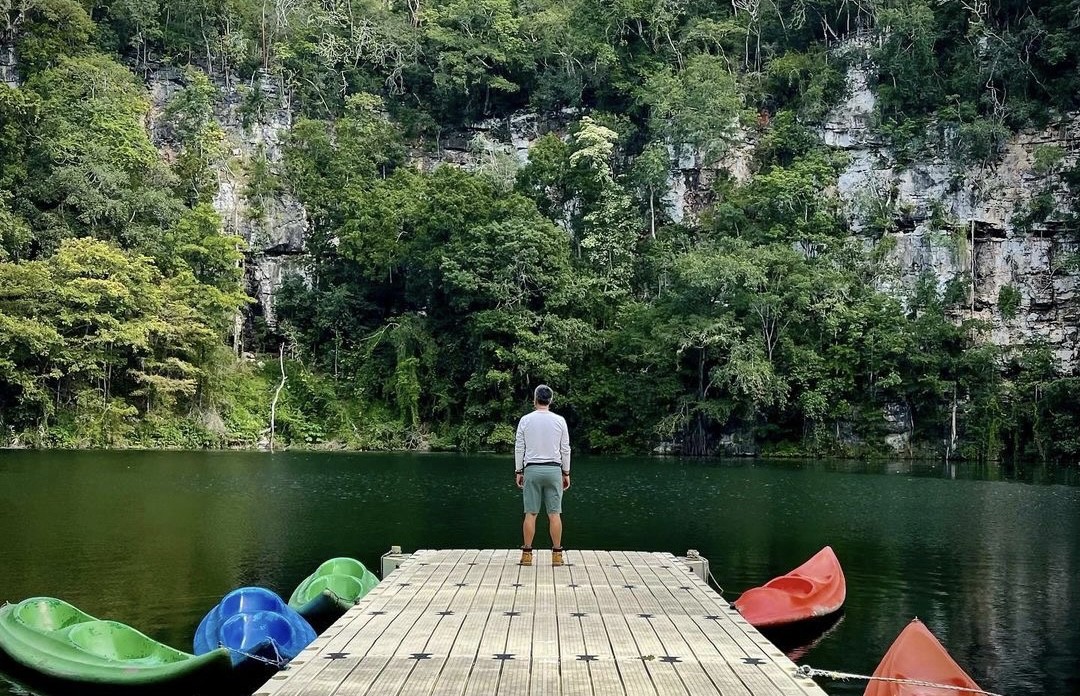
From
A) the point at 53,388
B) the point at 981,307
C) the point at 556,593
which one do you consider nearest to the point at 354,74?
the point at 53,388

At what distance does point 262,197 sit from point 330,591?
43.0 metres

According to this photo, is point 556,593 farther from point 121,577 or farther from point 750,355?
point 750,355

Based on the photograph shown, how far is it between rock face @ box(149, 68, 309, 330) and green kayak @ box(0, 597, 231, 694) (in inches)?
1631

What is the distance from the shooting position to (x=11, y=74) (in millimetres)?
50125

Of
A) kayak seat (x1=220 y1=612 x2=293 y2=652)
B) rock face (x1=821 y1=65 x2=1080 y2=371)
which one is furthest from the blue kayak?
rock face (x1=821 y1=65 x2=1080 y2=371)

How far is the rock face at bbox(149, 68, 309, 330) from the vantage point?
163ft

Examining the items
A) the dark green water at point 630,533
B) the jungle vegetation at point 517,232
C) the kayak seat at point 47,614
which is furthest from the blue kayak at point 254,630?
the jungle vegetation at point 517,232

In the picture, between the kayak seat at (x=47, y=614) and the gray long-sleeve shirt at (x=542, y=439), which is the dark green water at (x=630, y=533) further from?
the gray long-sleeve shirt at (x=542, y=439)

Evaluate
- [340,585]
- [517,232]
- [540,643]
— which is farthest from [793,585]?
[517,232]

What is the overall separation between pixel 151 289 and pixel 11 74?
17.2 m

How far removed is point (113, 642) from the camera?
825cm

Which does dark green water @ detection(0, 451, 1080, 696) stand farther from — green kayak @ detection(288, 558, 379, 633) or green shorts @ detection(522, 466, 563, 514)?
green shorts @ detection(522, 466, 563, 514)

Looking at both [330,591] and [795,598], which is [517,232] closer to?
[795,598]

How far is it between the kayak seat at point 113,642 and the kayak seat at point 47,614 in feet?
1.81
